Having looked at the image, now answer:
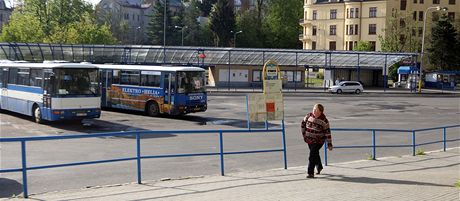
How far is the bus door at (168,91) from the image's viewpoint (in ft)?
92.4

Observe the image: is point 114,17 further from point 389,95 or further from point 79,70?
point 79,70

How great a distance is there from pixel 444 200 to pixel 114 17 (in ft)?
403

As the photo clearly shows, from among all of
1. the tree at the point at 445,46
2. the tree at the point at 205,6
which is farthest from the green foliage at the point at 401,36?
the tree at the point at 205,6

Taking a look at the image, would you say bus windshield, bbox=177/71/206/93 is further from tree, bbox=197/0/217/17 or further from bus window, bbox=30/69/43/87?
tree, bbox=197/0/217/17

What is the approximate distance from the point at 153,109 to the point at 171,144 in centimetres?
1112

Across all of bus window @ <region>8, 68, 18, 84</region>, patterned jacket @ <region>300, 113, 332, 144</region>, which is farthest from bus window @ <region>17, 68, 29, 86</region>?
patterned jacket @ <region>300, 113, 332, 144</region>

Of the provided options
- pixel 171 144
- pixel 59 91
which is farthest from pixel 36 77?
pixel 171 144

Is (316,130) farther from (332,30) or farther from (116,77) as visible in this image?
(332,30)

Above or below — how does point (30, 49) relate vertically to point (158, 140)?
above

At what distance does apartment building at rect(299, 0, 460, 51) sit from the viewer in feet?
303

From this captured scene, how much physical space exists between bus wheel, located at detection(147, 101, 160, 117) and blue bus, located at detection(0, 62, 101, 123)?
209 inches

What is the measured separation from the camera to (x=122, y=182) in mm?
11273

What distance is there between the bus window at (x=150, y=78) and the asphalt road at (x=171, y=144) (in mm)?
1887

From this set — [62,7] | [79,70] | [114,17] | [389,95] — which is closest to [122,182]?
[79,70]
